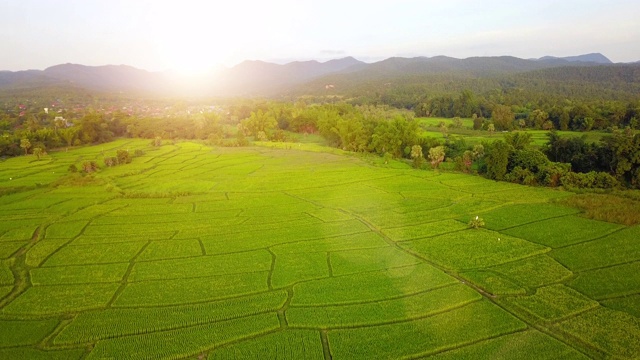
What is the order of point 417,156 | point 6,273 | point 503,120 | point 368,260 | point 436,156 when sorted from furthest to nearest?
point 503,120
point 417,156
point 436,156
point 368,260
point 6,273

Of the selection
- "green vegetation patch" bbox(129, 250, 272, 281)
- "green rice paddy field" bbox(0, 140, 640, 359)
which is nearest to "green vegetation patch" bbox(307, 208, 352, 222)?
"green rice paddy field" bbox(0, 140, 640, 359)

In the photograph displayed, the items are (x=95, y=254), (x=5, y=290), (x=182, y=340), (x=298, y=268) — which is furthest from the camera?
(x=95, y=254)

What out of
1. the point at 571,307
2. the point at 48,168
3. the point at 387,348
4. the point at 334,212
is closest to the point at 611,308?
the point at 571,307

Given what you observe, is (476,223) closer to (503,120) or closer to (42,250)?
(42,250)

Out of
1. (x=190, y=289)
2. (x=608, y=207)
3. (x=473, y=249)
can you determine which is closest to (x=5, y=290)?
(x=190, y=289)

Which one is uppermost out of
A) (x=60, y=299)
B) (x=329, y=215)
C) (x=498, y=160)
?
(x=498, y=160)

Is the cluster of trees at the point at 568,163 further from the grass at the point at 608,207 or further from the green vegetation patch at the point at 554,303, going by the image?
the green vegetation patch at the point at 554,303
